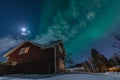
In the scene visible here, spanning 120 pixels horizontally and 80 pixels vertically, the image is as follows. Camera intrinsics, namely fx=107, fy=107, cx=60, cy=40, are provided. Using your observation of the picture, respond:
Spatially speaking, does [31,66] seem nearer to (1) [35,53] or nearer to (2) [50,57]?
(1) [35,53]

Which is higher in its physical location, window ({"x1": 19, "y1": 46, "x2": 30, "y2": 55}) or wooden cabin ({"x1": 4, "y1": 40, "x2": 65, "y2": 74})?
window ({"x1": 19, "y1": 46, "x2": 30, "y2": 55})

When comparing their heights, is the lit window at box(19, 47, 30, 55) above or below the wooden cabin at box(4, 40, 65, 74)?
above

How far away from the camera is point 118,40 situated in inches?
865

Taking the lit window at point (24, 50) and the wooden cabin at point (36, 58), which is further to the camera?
the lit window at point (24, 50)

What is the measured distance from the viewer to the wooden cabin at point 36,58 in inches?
605

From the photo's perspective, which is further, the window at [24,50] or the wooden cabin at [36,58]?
the window at [24,50]

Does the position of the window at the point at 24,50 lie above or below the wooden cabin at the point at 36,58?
above

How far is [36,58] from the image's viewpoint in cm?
1658

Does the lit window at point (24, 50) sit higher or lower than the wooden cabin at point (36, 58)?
higher

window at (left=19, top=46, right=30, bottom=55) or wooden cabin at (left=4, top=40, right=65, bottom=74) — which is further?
window at (left=19, top=46, right=30, bottom=55)

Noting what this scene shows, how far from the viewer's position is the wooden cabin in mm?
15375

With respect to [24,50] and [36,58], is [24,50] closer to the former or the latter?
[24,50]

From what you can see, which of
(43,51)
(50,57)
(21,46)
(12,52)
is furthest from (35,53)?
(12,52)

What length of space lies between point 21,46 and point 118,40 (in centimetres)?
A: 1921
